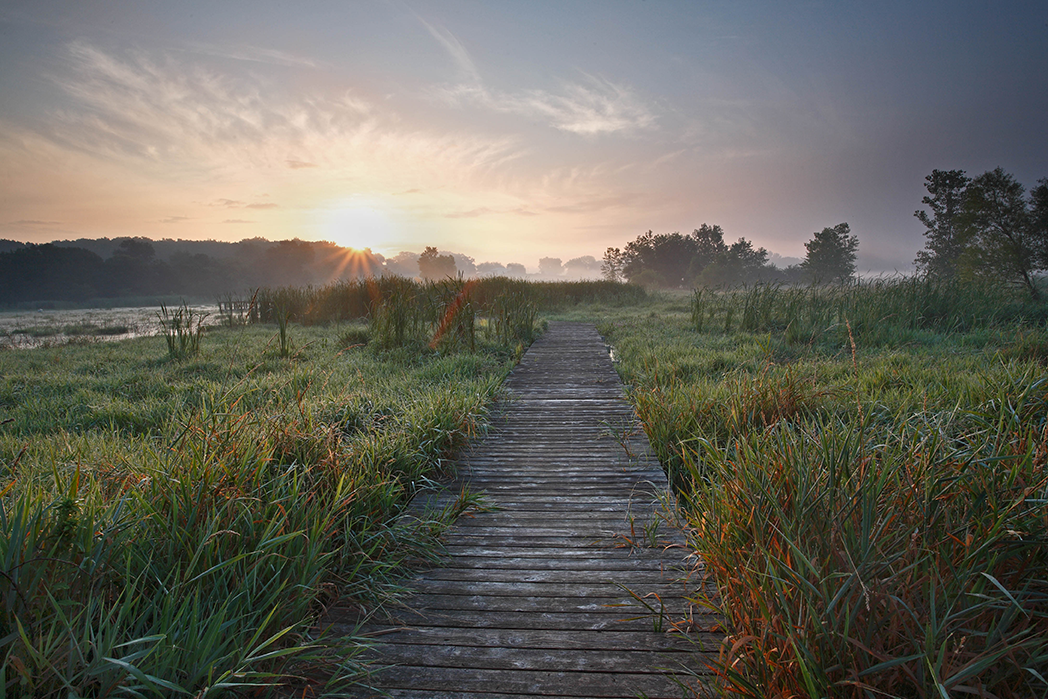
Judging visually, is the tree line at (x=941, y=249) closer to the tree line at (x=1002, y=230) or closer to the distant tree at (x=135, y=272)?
the tree line at (x=1002, y=230)

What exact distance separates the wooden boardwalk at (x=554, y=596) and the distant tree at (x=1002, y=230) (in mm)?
26513

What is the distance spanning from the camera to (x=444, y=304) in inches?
320

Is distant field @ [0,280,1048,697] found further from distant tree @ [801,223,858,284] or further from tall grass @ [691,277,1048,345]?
distant tree @ [801,223,858,284]

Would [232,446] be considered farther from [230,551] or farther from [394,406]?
[394,406]

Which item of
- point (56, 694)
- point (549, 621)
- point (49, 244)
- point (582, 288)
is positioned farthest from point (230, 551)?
point (49, 244)

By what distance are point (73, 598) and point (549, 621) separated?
1.64 m

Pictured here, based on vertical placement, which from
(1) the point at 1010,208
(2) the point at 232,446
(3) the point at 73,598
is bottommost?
(3) the point at 73,598

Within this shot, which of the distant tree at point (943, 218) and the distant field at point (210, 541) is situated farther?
the distant tree at point (943, 218)

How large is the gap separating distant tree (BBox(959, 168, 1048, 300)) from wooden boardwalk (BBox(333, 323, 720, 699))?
87.0ft

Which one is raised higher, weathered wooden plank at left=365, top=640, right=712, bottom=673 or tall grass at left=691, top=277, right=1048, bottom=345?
tall grass at left=691, top=277, right=1048, bottom=345

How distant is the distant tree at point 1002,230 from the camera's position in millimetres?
21719

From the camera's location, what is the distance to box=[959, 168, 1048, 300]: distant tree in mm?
21719

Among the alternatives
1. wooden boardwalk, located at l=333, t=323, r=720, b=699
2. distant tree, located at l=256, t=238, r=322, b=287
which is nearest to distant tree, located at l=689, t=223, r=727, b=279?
distant tree, located at l=256, t=238, r=322, b=287

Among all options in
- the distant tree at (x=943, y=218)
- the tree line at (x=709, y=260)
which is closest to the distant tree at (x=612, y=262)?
the tree line at (x=709, y=260)
